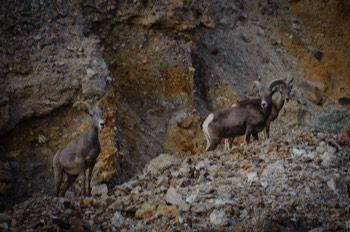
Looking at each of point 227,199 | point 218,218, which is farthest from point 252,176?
point 218,218

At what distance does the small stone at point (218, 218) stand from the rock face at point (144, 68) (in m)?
2.45

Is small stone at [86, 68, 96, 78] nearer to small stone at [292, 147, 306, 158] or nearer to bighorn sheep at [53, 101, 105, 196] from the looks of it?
bighorn sheep at [53, 101, 105, 196]

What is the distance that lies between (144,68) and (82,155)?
7.78 meters

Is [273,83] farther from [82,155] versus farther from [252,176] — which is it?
[252,176]

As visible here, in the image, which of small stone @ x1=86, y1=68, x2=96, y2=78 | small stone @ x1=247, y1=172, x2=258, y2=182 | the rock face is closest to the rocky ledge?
small stone @ x1=247, y1=172, x2=258, y2=182

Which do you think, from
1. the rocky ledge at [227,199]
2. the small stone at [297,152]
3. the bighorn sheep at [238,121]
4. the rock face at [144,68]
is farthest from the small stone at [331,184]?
the bighorn sheep at [238,121]

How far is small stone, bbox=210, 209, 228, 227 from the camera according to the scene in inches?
365

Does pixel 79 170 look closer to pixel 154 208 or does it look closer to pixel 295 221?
pixel 154 208

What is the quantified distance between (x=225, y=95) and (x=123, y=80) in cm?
332

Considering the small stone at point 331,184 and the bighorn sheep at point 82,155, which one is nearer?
the small stone at point 331,184

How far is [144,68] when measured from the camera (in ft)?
68.3

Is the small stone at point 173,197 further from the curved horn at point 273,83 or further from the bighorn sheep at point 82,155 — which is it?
the curved horn at point 273,83

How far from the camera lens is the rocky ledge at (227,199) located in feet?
30.5

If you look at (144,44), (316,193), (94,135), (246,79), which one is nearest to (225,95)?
(246,79)
